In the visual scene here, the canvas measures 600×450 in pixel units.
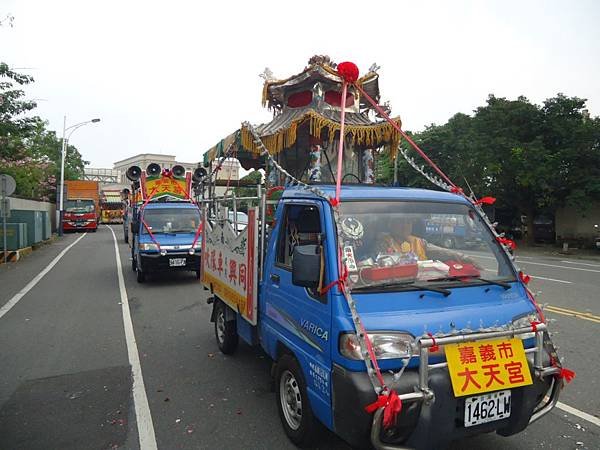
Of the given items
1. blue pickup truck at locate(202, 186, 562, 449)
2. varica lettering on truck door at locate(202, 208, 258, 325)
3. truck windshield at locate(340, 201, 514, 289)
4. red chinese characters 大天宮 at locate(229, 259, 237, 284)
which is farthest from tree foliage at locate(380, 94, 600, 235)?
blue pickup truck at locate(202, 186, 562, 449)

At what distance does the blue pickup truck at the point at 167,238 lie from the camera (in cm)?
982

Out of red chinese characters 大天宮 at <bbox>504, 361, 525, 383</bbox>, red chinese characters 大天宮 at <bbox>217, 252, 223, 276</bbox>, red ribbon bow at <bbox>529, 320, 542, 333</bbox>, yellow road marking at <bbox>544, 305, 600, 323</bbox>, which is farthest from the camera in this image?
yellow road marking at <bbox>544, 305, 600, 323</bbox>

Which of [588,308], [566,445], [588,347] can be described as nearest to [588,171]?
[588,308]

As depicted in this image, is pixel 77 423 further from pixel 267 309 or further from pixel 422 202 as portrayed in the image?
pixel 422 202

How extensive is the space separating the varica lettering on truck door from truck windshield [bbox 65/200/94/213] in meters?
27.9

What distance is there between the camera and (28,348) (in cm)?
561

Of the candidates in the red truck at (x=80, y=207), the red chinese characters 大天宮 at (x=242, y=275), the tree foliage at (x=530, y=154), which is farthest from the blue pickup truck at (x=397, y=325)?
the red truck at (x=80, y=207)

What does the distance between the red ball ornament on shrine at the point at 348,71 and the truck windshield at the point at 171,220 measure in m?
7.61

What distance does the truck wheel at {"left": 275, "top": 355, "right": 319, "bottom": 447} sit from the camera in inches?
121

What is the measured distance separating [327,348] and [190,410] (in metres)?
1.84

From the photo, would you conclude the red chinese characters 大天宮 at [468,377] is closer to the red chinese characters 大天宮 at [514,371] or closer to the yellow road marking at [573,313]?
the red chinese characters 大天宮 at [514,371]

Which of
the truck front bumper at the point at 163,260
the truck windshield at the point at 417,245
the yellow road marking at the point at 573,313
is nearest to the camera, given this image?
the truck windshield at the point at 417,245

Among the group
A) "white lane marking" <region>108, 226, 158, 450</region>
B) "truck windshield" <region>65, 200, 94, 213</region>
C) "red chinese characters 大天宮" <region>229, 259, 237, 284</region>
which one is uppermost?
"truck windshield" <region>65, 200, 94, 213</region>

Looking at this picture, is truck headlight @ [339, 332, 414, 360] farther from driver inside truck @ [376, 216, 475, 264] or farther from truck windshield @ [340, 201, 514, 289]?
driver inside truck @ [376, 216, 475, 264]
